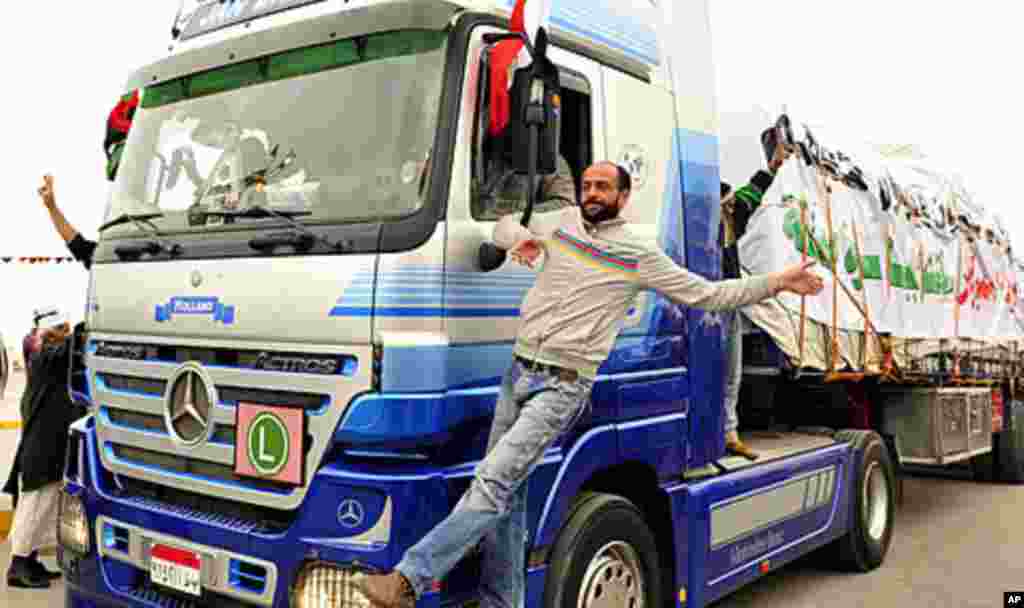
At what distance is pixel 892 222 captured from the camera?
7531 millimetres

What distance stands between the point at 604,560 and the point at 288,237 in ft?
6.35

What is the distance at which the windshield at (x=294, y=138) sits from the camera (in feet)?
11.3

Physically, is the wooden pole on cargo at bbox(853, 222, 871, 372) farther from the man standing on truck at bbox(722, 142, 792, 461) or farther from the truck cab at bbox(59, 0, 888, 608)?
the truck cab at bbox(59, 0, 888, 608)

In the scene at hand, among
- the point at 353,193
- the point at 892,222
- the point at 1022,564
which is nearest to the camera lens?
the point at 353,193

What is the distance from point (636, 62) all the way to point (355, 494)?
2.50 m

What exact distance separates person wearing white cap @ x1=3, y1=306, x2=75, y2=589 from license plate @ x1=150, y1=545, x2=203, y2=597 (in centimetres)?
265

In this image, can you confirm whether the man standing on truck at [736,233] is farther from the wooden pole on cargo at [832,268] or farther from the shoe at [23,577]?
the shoe at [23,577]

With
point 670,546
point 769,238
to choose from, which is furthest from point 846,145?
point 670,546

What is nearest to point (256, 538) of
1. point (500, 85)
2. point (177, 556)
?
point (177, 556)

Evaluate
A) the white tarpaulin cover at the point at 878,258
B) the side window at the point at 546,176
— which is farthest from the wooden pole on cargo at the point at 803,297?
the side window at the point at 546,176

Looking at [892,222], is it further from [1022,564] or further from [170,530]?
[170,530]

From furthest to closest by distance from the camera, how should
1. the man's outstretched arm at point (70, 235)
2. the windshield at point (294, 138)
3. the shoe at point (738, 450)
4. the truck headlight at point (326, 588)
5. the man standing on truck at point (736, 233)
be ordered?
the man standing on truck at point (736, 233) → the shoe at point (738, 450) → the man's outstretched arm at point (70, 235) → the windshield at point (294, 138) → the truck headlight at point (326, 588)

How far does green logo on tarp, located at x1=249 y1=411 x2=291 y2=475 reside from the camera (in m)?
3.40

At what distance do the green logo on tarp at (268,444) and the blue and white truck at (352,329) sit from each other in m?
0.01
